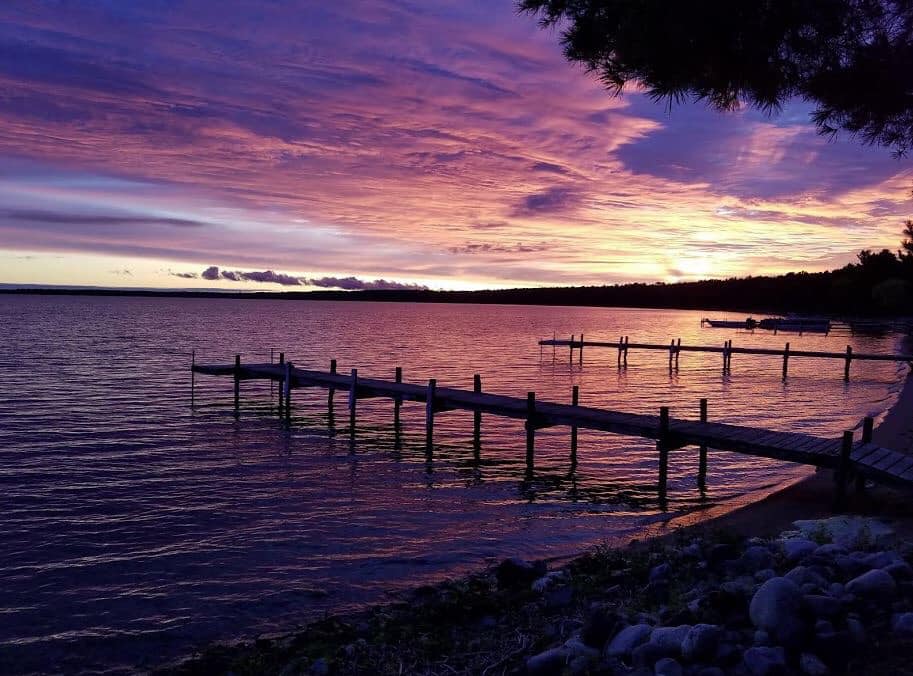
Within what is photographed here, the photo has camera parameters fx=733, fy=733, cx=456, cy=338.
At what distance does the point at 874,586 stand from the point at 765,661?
6.52 ft

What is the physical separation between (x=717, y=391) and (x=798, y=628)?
36.4 m

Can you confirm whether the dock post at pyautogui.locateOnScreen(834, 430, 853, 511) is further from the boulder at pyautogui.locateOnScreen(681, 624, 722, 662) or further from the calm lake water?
the boulder at pyautogui.locateOnScreen(681, 624, 722, 662)

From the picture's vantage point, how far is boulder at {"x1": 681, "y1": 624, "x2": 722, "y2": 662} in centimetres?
584

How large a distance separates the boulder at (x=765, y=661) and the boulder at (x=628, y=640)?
0.93 m

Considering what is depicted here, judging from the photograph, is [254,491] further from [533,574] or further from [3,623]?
[533,574]

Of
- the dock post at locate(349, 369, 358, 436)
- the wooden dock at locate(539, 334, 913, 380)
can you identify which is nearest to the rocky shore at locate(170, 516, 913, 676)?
the dock post at locate(349, 369, 358, 436)

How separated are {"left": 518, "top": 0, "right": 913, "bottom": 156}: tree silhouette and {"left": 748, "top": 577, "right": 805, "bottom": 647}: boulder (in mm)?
5369

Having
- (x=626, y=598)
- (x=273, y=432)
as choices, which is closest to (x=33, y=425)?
(x=273, y=432)

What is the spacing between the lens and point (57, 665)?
28.7 feet

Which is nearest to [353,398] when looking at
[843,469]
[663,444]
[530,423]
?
[530,423]

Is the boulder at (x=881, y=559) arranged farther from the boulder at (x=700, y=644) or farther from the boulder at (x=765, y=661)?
the boulder at (x=700, y=644)

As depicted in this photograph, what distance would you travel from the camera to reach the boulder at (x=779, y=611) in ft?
19.4

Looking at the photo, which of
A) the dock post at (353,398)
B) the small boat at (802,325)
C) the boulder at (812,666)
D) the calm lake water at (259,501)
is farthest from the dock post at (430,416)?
the small boat at (802,325)

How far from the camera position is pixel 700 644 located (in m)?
5.86
